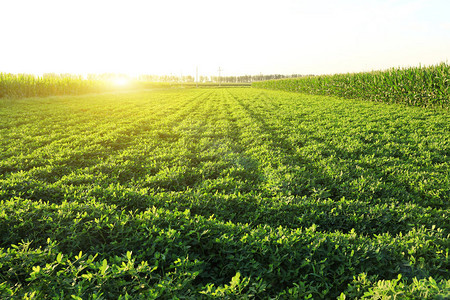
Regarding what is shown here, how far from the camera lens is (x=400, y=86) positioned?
62.9 ft

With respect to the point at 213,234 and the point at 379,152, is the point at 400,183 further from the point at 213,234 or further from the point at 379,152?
the point at 213,234

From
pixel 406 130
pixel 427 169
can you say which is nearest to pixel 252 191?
pixel 427 169

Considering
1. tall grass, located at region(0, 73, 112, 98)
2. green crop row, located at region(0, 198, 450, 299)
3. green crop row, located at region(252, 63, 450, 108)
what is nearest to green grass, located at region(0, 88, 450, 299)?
green crop row, located at region(0, 198, 450, 299)

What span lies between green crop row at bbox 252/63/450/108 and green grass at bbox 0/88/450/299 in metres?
10.1

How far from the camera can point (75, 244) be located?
129 inches

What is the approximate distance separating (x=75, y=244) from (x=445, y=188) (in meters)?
6.77

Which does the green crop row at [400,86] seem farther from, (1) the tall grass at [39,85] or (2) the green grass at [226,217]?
(1) the tall grass at [39,85]

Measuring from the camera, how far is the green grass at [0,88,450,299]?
2.73 metres

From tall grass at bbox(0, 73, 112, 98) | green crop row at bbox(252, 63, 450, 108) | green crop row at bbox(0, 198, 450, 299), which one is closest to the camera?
green crop row at bbox(0, 198, 450, 299)

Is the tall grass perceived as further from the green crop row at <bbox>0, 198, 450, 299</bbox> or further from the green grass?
the green crop row at <bbox>0, 198, 450, 299</bbox>

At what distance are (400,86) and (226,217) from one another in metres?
20.8

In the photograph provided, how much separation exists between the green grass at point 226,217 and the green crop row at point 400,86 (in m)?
10.1

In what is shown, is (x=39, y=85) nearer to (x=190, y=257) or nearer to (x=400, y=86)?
(x=190, y=257)

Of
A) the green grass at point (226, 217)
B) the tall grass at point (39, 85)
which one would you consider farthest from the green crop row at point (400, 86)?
Answer: the tall grass at point (39, 85)
